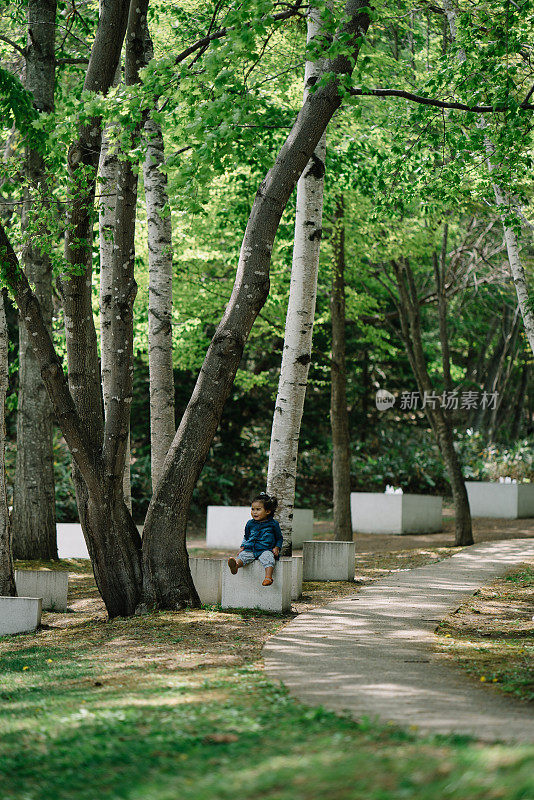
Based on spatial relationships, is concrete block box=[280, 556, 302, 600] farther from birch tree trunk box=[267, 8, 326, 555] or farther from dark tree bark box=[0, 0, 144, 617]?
dark tree bark box=[0, 0, 144, 617]

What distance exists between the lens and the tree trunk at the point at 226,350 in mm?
8367

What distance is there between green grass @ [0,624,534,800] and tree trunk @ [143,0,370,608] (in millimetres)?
2974

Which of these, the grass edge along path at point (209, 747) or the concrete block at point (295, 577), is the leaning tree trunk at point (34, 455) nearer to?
the concrete block at point (295, 577)

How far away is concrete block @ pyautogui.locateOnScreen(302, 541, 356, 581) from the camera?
11.5m

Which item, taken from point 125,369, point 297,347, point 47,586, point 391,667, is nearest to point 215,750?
point 391,667

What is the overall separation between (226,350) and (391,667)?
373 centimetres

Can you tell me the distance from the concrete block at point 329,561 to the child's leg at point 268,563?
2.82m

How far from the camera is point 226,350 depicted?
8.49 meters

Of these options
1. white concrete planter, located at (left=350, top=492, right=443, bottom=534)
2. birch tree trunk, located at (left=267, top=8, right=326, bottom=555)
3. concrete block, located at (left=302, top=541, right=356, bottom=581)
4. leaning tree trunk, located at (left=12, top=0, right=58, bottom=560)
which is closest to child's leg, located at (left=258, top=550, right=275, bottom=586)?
birch tree trunk, located at (left=267, top=8, right=326, bottom=555)

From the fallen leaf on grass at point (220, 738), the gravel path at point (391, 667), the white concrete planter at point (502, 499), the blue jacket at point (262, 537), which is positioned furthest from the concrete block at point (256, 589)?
the white concrete planter at point (502, 499)

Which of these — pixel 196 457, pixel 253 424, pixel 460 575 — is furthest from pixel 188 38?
pixel 253 424

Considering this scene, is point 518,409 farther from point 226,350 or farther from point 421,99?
point 226,350

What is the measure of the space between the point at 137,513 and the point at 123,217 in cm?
1617

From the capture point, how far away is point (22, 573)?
10453mm
